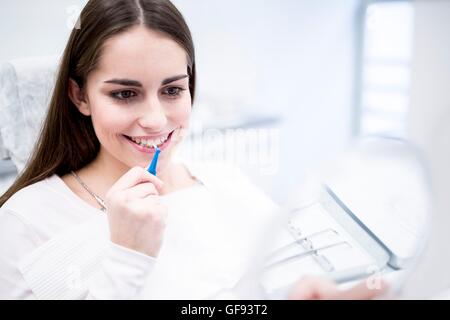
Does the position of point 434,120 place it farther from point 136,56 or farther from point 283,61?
point 136,56

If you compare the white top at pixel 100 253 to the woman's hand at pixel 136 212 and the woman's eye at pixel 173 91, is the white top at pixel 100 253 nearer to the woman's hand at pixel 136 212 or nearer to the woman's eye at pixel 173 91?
the woman's hand at pixel 136 212

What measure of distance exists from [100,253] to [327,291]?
31cm

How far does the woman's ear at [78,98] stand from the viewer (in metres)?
0.60

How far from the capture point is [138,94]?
562 mm

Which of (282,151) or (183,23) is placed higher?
(183,23)

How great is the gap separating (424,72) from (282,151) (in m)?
0.24

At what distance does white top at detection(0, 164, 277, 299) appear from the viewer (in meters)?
0.55

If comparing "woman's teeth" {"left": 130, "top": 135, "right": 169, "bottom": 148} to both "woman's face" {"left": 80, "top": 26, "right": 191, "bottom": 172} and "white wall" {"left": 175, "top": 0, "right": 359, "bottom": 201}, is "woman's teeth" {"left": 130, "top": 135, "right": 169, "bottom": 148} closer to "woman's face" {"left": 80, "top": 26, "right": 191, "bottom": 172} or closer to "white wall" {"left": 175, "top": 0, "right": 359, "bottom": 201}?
"woman's face" {"left": 80, "top": 26, "right": 191, "bottom": 172}

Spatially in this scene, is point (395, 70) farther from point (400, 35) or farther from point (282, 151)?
point (282, 151)

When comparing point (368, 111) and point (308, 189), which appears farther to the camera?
point (368, 111)

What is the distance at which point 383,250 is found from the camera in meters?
0.58

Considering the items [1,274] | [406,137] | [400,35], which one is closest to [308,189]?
[406,137]

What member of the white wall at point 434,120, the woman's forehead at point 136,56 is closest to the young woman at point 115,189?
the woman's forehead at point 136,56
